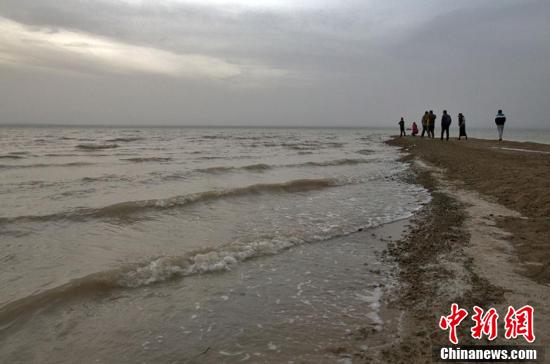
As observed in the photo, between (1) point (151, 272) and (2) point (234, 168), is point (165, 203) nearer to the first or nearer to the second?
(1) point (151, 272)

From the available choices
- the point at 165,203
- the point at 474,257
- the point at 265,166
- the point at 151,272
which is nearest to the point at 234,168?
the point at 265,166

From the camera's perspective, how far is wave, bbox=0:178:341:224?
810 centimetres

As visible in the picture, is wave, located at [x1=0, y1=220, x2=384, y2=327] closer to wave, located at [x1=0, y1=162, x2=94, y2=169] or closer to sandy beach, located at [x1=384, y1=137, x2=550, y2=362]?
sandy beach, located at [x1=384, y1=137, x2=550, y2=362]

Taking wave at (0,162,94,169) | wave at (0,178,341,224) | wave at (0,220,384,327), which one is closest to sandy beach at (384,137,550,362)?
wave at (0,220,384,327)

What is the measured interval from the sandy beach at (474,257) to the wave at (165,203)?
4.57 meters

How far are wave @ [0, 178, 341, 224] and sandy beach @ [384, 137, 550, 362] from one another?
15.0ft

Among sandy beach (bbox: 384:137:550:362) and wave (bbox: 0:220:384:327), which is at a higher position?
sandy beach (bbox: 384:137:550:362)

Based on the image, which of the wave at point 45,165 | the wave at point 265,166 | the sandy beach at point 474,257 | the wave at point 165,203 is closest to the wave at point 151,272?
the sandy beach at point 474,257

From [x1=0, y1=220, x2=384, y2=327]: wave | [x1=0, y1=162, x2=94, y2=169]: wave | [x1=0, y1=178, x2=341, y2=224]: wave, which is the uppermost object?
[x1=0, y1=162, x2=94, y2=169]: wave

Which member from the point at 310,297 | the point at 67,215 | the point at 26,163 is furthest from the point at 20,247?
the point at 26,163

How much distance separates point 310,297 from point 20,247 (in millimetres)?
5158

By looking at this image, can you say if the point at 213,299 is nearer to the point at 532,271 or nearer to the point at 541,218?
the point at 532,271

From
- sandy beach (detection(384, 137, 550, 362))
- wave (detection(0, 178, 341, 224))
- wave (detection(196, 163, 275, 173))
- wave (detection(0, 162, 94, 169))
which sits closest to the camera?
sandy beach (detection(384, 137, 550, 362))

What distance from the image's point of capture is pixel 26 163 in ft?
57.1
